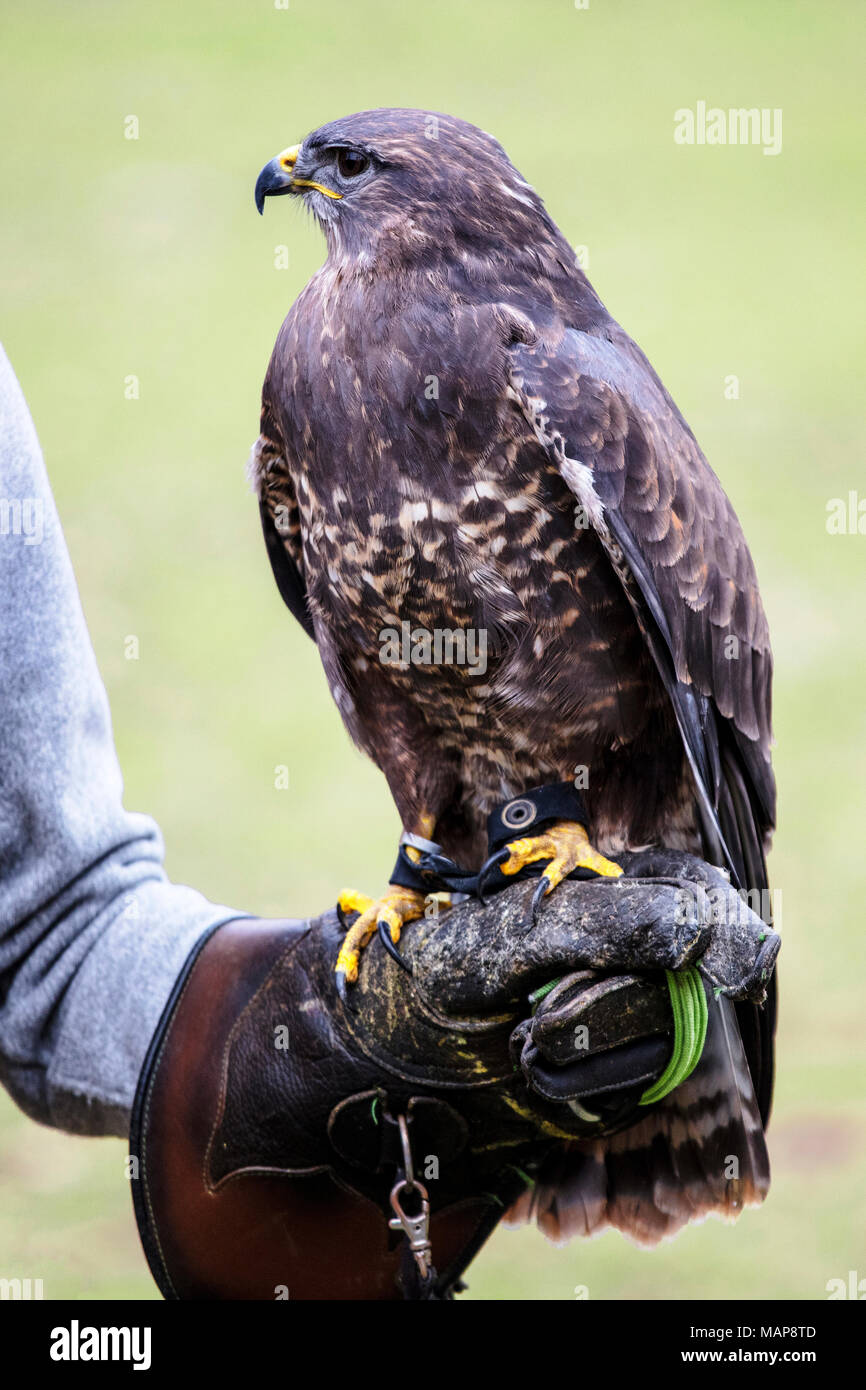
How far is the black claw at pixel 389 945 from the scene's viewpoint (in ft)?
8.20

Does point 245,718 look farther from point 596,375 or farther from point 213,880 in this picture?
point 596,375

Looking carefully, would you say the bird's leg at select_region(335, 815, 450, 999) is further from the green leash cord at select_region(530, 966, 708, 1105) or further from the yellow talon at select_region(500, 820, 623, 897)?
the green leash cord at select_region(530, 966, 708, 1105)

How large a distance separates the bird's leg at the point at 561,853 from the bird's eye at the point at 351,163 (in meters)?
1.14

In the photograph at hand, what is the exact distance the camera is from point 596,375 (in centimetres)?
235

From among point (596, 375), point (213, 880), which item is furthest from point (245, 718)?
point (596, 375)

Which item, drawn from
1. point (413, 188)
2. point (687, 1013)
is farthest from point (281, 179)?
point (687, 1013)

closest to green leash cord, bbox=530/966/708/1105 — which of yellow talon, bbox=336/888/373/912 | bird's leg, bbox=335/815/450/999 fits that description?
bird's leg, bbox=335/815/450/999

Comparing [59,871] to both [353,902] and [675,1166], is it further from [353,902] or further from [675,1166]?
[675,1166]

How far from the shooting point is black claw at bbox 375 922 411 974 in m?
2.50

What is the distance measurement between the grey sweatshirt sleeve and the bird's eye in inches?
26.3

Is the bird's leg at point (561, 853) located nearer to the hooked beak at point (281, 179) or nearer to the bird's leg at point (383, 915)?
the bird's leg at point (383, 915)

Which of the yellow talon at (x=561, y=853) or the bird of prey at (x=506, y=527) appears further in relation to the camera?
the yellow talon at (x=561, y=853)

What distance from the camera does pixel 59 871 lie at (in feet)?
8.48

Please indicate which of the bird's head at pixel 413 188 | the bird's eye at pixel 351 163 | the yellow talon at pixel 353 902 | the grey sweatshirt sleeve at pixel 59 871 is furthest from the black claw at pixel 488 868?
the bird's eye at pixel 351 163
